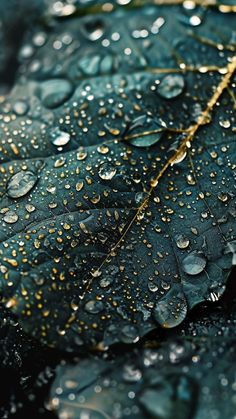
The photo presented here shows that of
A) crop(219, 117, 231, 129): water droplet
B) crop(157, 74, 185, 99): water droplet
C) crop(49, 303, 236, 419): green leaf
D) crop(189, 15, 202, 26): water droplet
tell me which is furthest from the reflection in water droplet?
crop(49, 303, 236, 419): green leaf

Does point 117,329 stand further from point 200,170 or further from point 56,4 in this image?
point 56,4

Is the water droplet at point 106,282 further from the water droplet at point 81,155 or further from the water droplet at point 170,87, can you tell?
the water droplet at point 170,87

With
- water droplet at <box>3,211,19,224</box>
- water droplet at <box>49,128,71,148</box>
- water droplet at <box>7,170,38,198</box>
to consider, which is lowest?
water droplet at <box>3,211,19,224</box>

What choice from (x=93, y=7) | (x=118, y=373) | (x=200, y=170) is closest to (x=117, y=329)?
(x=118, y=373)


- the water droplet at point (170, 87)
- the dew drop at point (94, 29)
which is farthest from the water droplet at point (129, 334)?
the dew drop at point (94, 29)

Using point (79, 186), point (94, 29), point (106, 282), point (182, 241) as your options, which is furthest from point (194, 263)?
point (94, 29)

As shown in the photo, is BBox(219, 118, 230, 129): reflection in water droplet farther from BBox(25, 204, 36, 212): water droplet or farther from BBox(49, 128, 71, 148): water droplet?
BBox(25, 204, 36, 212): water droplet
